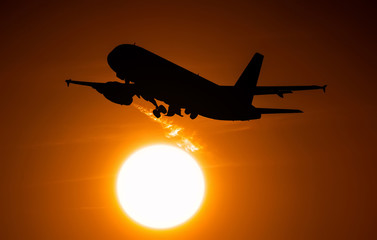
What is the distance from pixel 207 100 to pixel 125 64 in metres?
11.0

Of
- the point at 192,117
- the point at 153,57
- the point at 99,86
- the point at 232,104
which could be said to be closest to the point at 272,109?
the point at 232,104

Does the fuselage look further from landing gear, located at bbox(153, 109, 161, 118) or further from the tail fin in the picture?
the tail fin

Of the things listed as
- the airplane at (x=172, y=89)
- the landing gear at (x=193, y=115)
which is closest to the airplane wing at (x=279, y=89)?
the airplane at (x=172, y=89)

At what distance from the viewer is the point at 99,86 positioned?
71375 mm

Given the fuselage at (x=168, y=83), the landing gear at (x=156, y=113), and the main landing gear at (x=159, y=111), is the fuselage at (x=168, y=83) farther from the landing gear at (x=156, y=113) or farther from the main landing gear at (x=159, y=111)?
the landing gear at (x=156, y=113)

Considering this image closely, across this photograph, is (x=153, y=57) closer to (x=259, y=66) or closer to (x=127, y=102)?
(x=127, y=102)

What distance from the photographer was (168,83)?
209 feet

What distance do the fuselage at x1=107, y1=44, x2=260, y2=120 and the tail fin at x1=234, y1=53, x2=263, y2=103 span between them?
8054mm

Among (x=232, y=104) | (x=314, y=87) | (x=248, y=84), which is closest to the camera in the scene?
(x=314, y=87)

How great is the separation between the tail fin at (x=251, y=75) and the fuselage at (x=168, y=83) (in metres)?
8.05

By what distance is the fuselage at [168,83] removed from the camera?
63.8 m

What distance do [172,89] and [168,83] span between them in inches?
33.5

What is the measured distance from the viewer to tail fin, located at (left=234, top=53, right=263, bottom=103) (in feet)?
253

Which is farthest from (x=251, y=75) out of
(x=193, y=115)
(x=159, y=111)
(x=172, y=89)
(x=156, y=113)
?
(x=172, y=89)
